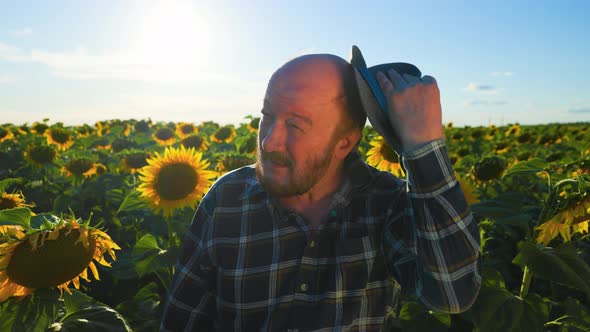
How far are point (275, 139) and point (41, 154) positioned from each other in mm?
5926

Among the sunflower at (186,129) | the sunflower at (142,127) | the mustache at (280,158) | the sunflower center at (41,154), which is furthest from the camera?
the sunflower at (142,127)

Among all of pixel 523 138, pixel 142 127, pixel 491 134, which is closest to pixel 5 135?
pixel 142 127

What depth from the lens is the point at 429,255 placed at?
167cm

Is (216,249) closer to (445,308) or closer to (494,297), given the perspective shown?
(445,308)

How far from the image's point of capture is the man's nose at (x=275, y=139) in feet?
5.98

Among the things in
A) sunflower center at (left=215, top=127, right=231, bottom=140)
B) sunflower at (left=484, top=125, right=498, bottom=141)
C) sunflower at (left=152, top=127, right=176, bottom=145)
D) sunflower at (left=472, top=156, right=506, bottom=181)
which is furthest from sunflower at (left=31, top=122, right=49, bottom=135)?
sunflower at (left=484, top=125, right=498, bottom=141)

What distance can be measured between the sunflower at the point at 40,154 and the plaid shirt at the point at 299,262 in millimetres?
5434

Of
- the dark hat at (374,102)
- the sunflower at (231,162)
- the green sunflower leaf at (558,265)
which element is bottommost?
the green sunflower leaf at (558,265)

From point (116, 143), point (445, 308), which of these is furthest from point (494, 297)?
point (116, 143)

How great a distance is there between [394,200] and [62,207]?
167 inches

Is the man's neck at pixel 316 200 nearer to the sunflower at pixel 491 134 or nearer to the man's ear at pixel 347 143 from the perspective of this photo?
the man's ear at pixel 347 143

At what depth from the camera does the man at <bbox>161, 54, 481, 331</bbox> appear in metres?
1.65

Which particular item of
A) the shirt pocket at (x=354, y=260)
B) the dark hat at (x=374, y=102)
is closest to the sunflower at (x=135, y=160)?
the shirt pocket at (x=354, y=260)

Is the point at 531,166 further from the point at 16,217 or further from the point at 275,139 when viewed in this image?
the point at 16,217
